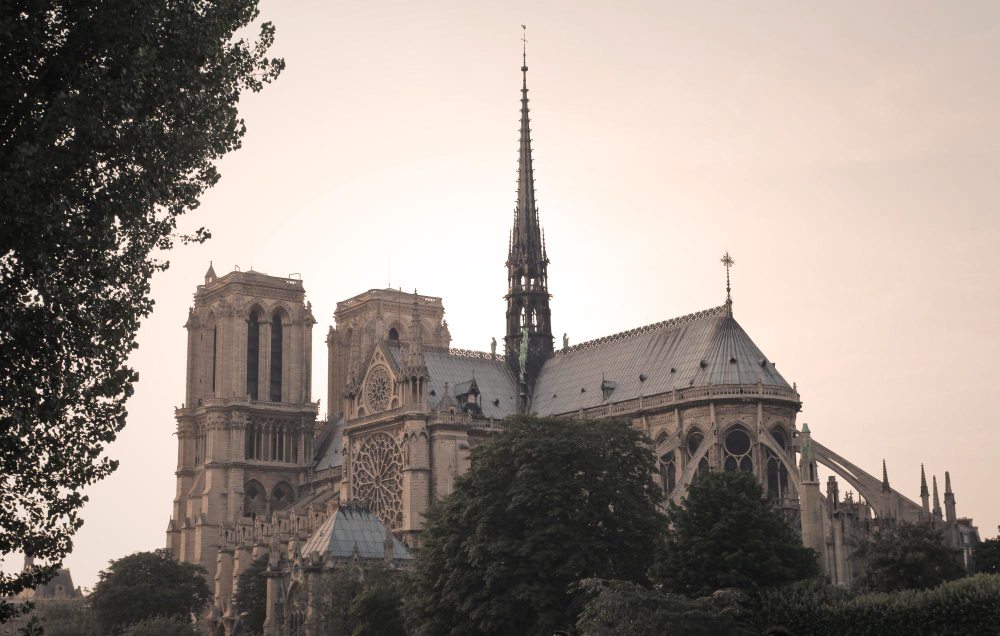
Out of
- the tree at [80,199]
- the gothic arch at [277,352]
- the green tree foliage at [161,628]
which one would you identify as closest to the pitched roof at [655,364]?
the green tree foliage at [161,628]

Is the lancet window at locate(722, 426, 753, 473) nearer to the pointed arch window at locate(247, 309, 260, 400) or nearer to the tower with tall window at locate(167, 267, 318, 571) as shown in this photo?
the tower with tall window at locate(167, 267, 318, 571)

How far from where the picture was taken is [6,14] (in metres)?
25.5

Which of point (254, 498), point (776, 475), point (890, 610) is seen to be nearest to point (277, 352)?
point (254, 498)

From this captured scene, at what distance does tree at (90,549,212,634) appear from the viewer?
3880 inches

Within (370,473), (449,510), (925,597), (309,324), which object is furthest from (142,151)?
(309,324)

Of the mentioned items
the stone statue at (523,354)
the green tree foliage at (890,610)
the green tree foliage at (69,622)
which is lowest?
the green tree foliage at (890,610)

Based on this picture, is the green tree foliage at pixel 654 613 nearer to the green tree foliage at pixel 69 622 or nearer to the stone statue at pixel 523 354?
the stone statue at pixel 523 354

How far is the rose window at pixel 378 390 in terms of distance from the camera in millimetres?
95875

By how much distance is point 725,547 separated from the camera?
5519 cm

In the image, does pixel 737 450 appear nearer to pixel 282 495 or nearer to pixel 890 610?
pixel 890 610

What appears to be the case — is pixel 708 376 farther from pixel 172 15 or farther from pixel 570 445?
pixel 172 15

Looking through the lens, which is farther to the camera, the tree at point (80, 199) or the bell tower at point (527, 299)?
the bell tower at point (527, 299)

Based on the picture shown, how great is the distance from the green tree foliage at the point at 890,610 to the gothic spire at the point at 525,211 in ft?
169

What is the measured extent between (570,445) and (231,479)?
65.6 m
